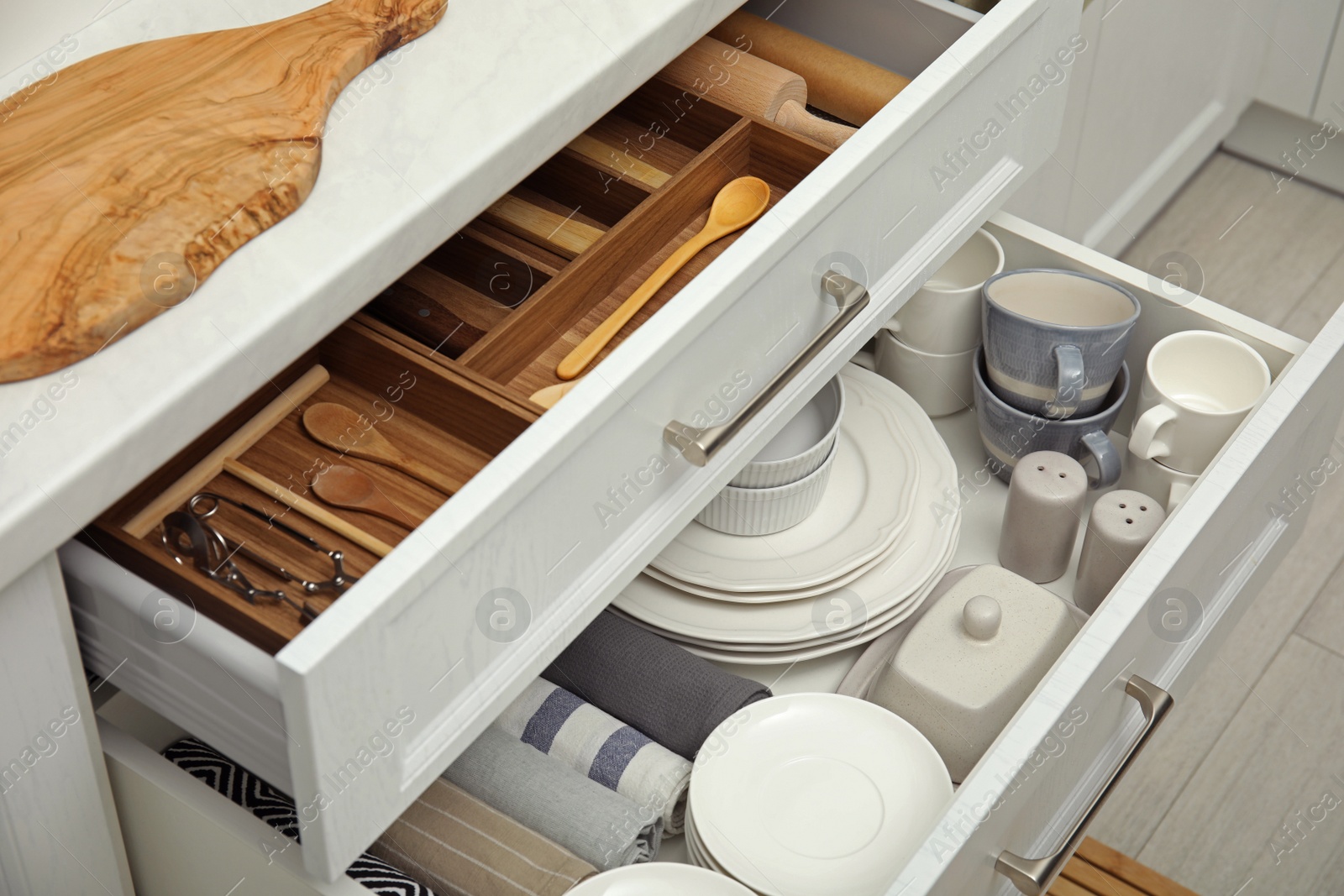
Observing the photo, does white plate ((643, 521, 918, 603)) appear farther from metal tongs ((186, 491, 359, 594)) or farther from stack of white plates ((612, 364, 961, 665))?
metal tongs ((186, 491, 359, 594))

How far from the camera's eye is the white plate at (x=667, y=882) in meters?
0.88

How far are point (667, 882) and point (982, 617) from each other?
32cm

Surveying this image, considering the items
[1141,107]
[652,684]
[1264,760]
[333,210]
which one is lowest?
[1264,760]

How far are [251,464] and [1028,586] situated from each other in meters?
0.61

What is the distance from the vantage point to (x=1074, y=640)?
896mm

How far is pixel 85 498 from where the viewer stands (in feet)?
2.14

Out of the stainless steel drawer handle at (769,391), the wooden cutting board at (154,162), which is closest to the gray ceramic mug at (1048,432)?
the stainless steel drawer handle at (769,391)

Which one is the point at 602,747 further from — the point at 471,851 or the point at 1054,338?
the point at 1054,338

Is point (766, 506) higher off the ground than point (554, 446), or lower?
lower

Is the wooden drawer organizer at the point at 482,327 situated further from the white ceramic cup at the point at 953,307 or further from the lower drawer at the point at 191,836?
the white ceramic cup at the point at 953,307

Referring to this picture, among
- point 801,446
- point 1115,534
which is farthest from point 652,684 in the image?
point 1115,534

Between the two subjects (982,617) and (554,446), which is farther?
(982,617)

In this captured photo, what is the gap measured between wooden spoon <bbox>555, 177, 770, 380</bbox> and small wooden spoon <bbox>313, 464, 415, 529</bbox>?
16 cm

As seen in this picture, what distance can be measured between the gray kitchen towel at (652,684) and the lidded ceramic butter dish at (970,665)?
0.11 metres
